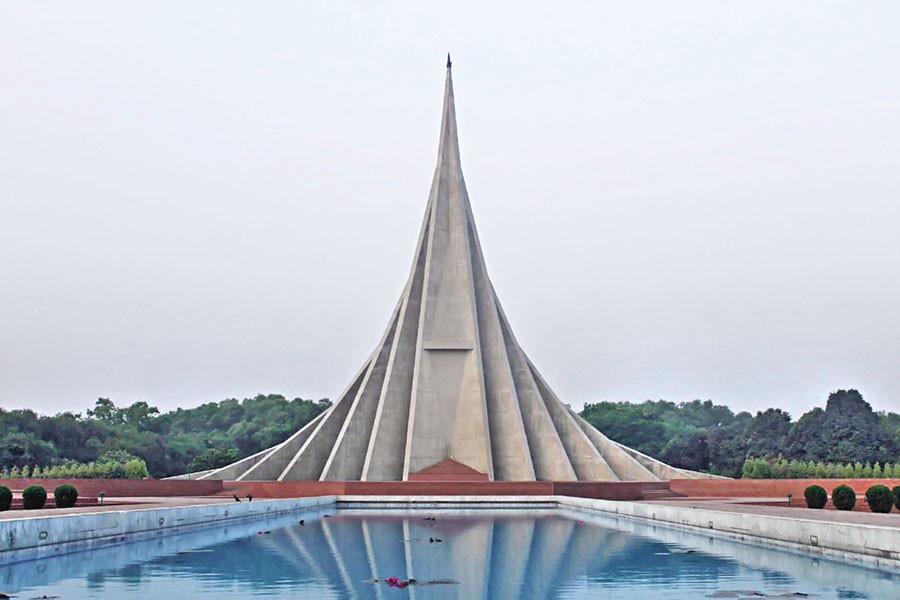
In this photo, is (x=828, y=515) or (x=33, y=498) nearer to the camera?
(x=828, y=515)

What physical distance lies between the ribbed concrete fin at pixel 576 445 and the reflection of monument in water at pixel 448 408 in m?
0.03

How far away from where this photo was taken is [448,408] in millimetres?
23938

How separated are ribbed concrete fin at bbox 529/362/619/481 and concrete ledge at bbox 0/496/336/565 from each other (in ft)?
35.3

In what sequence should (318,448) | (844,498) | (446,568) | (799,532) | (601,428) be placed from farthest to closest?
(601,428), (318,448), (844,498), (799,532), (446,568)

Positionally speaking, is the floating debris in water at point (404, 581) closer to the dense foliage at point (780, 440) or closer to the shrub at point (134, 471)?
the dense foliage at point (780, 440)

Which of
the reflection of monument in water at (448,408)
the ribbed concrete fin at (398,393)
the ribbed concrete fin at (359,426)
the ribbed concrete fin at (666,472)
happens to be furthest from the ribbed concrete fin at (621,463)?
the ribbed concrete fin at (359,426)

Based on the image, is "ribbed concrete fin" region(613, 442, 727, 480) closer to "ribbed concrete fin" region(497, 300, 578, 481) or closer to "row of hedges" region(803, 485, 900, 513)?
"ribbed concrete fin" region(497, 300, 578, 481)

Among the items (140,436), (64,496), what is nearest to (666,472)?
(64,496)

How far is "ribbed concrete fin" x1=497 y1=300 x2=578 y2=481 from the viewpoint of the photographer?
2241 centimetres

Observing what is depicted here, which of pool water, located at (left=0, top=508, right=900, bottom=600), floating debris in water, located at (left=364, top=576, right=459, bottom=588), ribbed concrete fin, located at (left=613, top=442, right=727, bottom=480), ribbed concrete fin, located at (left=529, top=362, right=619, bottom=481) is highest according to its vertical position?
ribbed concrete fin, located at (left=529, top=362, right=619, bottom=481)

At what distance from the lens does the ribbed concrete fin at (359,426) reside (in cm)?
2244

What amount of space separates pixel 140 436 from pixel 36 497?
2888cm

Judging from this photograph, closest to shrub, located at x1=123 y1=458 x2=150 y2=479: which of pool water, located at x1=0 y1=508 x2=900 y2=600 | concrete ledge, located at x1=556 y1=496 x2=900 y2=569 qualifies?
pool water, located at x1=0 y1=508 x2=900 y2=600

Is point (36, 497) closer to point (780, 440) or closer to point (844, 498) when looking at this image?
point (844, 498)
